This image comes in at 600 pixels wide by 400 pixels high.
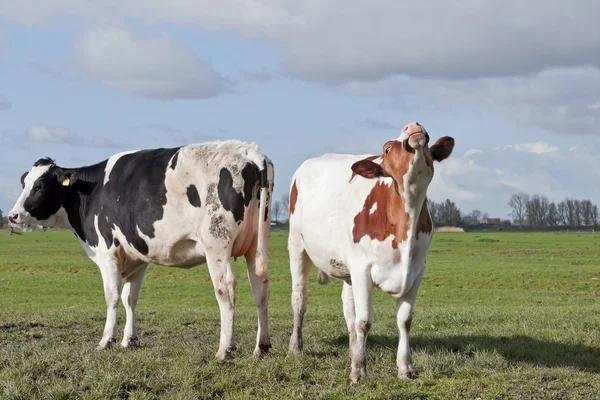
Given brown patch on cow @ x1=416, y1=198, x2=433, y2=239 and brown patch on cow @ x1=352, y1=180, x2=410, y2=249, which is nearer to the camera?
brown patch on cow @ x1=352, y1=180, x2=410, y2=249

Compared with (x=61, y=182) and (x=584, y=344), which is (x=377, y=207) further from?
(x=61, y=182)

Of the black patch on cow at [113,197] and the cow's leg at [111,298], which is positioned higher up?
the black patch on cow at [113,197]

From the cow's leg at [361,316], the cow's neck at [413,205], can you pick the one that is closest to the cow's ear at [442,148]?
the cow's neck at [413,205]

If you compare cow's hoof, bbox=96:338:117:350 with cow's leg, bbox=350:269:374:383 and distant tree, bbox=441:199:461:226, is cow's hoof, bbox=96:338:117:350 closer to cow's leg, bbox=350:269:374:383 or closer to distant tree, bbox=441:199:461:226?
cow's leg, bbox=350:269:374:383

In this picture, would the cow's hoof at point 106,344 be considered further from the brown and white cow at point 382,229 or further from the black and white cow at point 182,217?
the brown and white cow at point 382,229

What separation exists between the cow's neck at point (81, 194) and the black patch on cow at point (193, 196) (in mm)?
2351

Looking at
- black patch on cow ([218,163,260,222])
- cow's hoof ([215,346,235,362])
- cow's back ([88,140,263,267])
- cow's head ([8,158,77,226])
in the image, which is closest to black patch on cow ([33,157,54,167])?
cow's head ([8,158,77,226])

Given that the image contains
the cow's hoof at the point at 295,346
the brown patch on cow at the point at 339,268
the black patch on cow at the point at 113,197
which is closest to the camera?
the brown patch on cow at the point at 339,268

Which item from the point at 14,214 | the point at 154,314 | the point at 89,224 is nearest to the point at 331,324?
the point at 154,314

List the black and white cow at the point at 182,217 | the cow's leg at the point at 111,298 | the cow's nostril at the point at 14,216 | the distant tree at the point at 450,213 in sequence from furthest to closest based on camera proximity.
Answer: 1. the distant tree at the point at 450,213
2. the cow's nostril at the point at 14,216
3. the cow's leg at the point at 111,298
4. the black and white cow at the point at 182,217

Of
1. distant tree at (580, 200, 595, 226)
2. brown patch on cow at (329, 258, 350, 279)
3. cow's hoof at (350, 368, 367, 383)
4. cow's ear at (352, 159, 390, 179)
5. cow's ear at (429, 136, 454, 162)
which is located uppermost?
distant tree at (580, 200, 595, 226)

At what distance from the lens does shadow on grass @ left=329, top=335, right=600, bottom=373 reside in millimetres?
10383

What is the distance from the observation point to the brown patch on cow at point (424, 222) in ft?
28.9

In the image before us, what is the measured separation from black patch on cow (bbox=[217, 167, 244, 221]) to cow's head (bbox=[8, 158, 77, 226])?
362 cm
